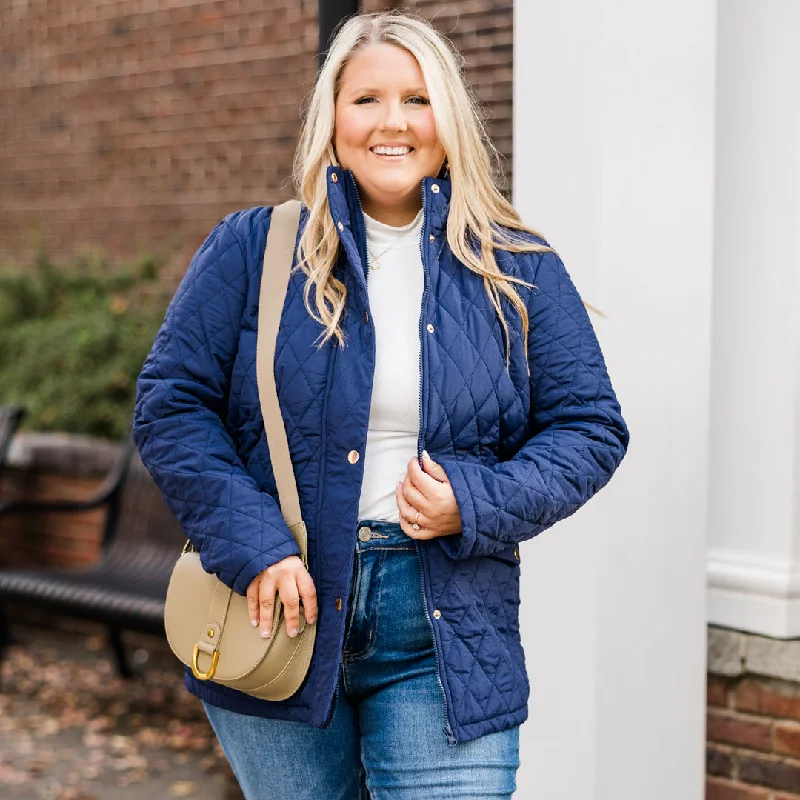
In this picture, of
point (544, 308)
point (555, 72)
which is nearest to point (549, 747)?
point (544, 308)

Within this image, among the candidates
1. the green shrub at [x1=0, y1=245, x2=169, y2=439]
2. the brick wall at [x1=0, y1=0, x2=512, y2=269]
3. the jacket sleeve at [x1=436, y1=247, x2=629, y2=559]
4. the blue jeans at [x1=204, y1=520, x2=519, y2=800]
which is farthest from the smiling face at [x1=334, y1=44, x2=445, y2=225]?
the green shrub at [x1=0, y1=245, x2=169, y2=439]

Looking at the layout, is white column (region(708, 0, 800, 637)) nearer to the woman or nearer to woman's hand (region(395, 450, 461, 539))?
the woman

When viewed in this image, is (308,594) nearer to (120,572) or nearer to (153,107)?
(120,572)

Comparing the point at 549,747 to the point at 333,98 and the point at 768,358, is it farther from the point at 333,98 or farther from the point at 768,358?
the point at 333,98

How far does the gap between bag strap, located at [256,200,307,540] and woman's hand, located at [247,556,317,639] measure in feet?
0.14

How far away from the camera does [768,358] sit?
306 cm

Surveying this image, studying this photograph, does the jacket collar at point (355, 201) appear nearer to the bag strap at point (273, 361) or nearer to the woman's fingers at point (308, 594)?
the bag strap at point (273, 361)

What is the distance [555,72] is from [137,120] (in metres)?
4.87

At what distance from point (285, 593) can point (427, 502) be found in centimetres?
26

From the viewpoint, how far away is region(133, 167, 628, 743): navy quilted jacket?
75.1 inches

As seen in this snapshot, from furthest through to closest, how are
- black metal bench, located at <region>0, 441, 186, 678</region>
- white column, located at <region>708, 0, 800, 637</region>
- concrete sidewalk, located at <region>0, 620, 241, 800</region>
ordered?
black metal bench, located at <region>0, 441, 186, 678</region>
concrete sidewalk, located at <region>0, 620, 241, 800</region>
white column, located at <region>708, 0, 800, 637</region>

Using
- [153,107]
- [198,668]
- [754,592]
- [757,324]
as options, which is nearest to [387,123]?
[198,668]

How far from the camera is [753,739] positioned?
3141mm

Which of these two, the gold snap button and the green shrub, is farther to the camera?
the green shrub
